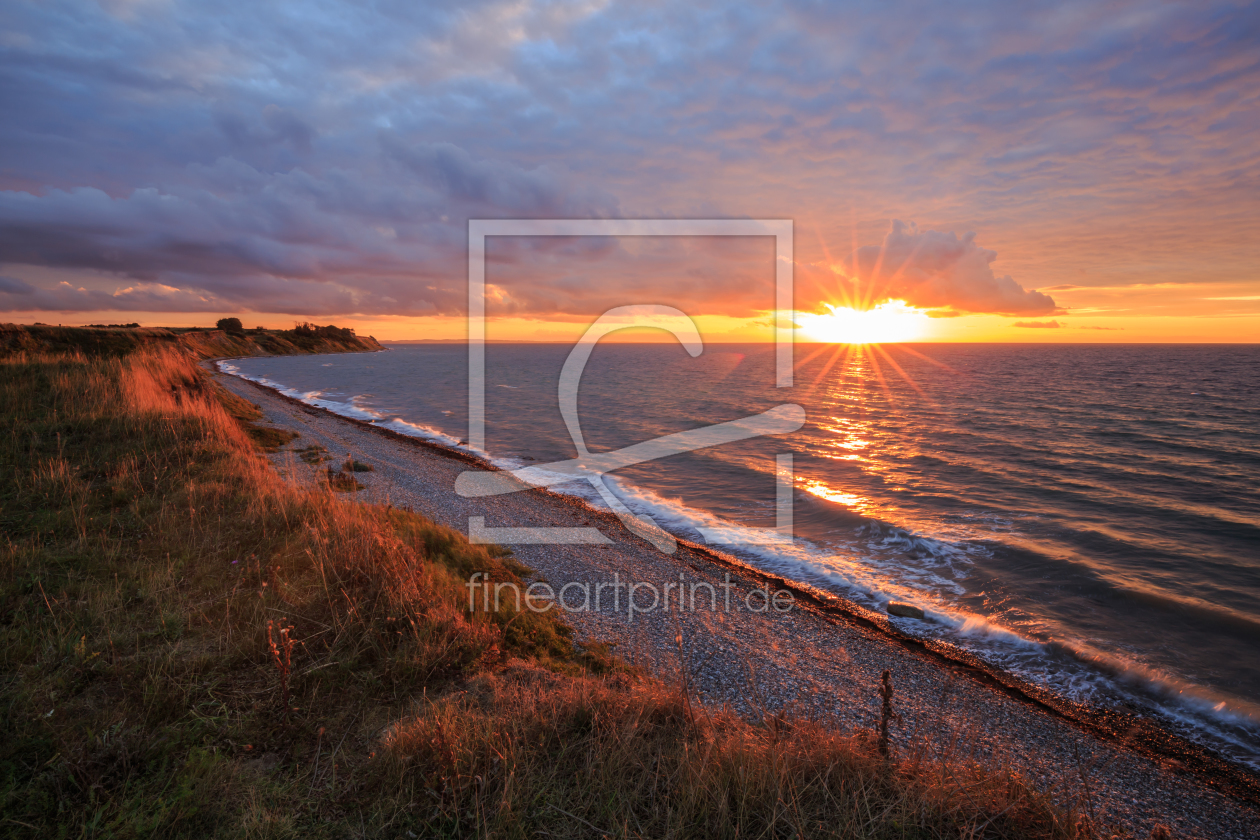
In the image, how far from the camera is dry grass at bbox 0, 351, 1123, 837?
10.1 ft

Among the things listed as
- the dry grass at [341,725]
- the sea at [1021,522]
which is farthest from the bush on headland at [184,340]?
the dry grass at [341,725]

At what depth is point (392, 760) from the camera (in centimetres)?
348

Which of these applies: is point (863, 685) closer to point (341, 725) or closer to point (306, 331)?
point (341, 725)

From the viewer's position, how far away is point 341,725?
400cm

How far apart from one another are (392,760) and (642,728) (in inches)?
70.6

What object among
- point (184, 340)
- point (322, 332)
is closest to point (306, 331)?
point (322, 332)

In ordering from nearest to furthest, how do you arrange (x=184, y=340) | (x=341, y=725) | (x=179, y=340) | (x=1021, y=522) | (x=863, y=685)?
(x=341, y=725) < (x=863, y=685) < (x=1021, y=522) < (x=179, y=340) < (x=184, y=340)

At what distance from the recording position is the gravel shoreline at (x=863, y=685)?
6.25 m

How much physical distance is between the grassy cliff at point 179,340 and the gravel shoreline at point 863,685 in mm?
13107

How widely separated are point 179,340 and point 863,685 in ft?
115

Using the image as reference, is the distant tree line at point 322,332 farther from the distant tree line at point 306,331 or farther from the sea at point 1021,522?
the sea at point 1021,522

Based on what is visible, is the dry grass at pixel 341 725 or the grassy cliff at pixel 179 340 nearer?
the dry grass at pixel 341 725

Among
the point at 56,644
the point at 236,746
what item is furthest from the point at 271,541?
the point at 236,746

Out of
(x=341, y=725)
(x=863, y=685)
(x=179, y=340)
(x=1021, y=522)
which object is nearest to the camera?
(x=341, y=725)
